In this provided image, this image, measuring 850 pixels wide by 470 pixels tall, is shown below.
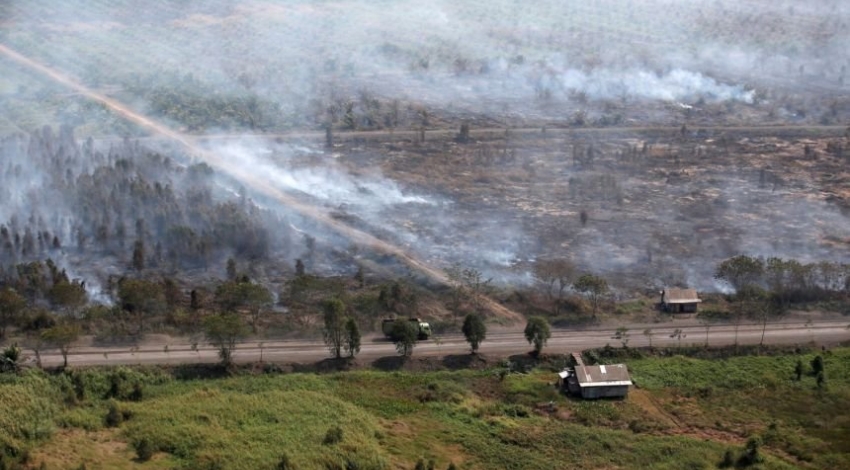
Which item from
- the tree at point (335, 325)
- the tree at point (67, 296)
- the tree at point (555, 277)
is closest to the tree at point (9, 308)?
the tree at point (67, 296)

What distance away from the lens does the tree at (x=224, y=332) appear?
61.3m

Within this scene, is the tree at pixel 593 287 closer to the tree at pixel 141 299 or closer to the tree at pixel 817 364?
the tree at pixel 817 364

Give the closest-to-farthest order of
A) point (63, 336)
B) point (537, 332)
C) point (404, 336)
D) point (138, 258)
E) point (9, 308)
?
1. point (63, 336)
2. point (404, 336)
3. point (537, 332)
4. point (9, 308)
5. point (138, 258)

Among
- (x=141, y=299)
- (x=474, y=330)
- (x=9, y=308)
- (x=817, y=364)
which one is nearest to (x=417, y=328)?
(x=474, y=330)

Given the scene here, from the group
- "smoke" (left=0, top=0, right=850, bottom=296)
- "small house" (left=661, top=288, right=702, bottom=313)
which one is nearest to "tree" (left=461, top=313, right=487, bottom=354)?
"smoke" (left=0, top=0, right=850, bottom=296)

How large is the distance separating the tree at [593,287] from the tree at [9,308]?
1566 inches

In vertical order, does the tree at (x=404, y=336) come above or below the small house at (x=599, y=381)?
above

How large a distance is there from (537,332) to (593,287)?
8.56 metres

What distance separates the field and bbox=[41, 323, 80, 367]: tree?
2.28 m

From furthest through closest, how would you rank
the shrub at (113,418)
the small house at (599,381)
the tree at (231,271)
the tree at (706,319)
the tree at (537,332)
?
the tree at (231,271) < the tree at (706,319) < the tree at (537,332) < the small house at (599,381) < the shrub at (113,418)

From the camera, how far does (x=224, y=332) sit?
201ft

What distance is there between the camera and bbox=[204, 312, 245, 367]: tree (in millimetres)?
61281

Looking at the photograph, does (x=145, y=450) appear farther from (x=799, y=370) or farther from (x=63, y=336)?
(x=799, y=370)

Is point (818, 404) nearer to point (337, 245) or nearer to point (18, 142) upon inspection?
point (337, 245)
